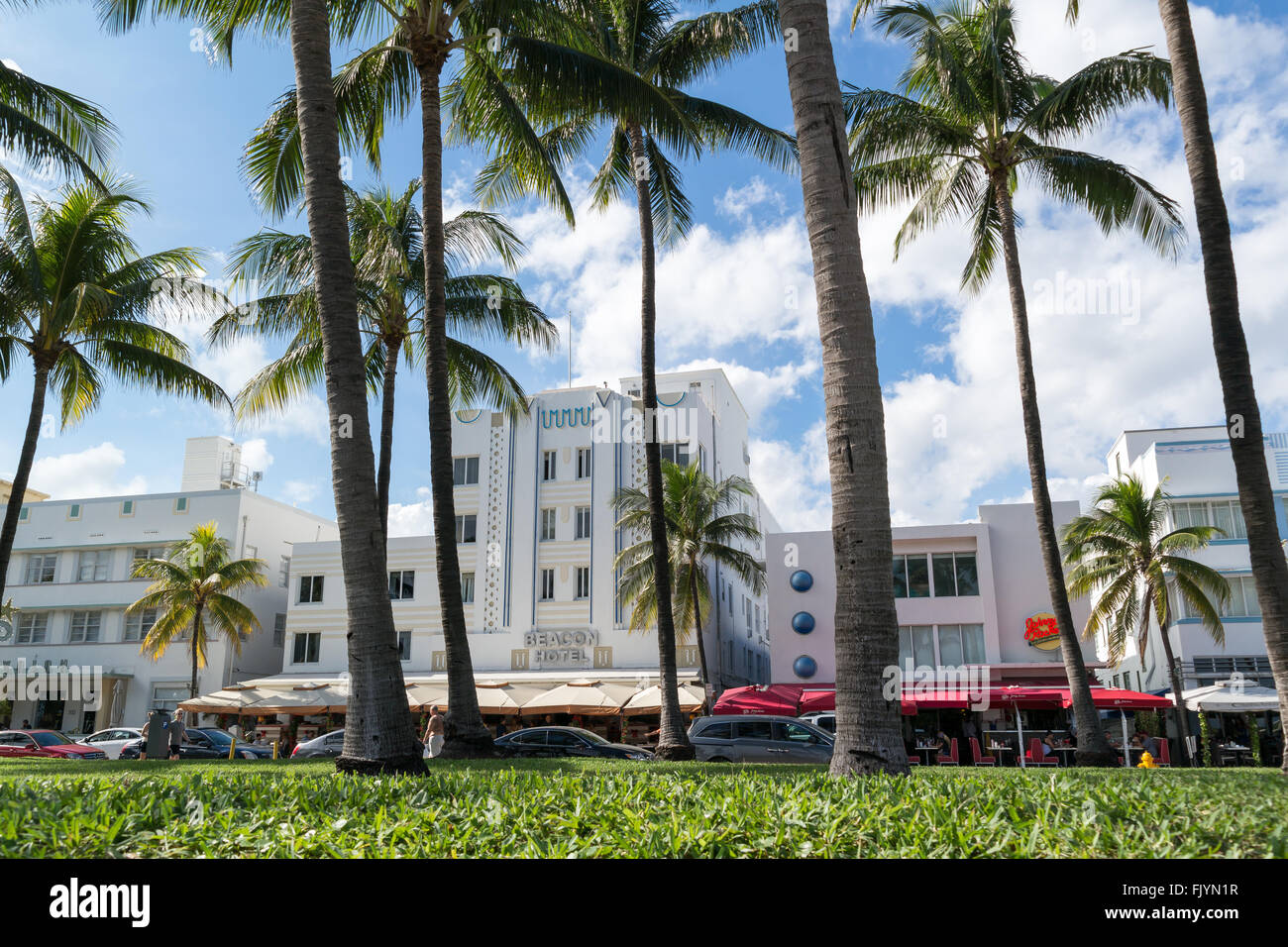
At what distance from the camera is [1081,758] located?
1778 cm

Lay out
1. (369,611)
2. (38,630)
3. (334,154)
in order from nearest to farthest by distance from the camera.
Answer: (369,611) → (334,154) → (38,630)

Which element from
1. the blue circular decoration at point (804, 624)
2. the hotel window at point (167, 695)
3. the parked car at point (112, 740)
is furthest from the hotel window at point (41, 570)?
the blue circular decoration at point (804, 624)

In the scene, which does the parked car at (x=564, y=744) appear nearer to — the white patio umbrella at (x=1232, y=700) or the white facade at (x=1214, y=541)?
the white patio umbrella at (x=1232, y=700)

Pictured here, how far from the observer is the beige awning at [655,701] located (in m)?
29.1

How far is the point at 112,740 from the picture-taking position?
31.5 meters

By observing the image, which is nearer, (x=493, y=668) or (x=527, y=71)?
(x=527, y=71)

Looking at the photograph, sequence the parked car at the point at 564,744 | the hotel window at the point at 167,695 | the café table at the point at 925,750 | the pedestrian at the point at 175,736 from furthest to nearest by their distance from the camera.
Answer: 1. the hotel window at the point at 167,695
2. the café table at the point at 925,750
3. the pedestrian at the point at 175,736
4. the parked car at the point at 564,744

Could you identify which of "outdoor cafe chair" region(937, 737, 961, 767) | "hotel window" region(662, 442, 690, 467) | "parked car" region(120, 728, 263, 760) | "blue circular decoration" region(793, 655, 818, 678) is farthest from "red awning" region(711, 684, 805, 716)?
"parked car" region(120, 728, 263, 760)

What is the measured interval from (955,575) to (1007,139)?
66.9ft

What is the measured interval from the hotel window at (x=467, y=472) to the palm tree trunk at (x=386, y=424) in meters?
16.5

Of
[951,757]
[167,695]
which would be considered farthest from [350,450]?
[167,695]
